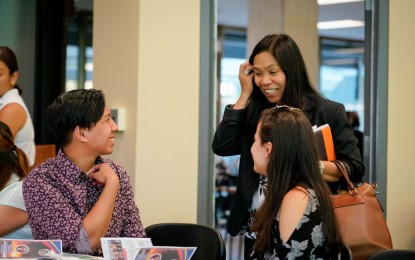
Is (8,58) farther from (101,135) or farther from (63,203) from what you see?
(63,203)

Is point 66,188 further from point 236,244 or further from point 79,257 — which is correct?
point 236,244

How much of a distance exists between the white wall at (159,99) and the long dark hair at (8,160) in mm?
941

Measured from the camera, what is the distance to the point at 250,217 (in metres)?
2.90

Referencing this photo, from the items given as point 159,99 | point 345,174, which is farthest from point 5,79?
point 345,174

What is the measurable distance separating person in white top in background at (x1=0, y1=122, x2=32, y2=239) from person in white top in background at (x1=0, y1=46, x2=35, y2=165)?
0.85 meters

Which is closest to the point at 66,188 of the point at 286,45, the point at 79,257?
the point at 79,257

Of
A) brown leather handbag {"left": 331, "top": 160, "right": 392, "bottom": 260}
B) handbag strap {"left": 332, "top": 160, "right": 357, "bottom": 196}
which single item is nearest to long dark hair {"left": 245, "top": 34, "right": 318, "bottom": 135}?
handbag strap {"left": 332, "top": 160, "right": 357, "bottom": 196}

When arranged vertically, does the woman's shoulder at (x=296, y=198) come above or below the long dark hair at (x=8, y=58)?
below

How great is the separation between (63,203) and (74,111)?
367 millimetres

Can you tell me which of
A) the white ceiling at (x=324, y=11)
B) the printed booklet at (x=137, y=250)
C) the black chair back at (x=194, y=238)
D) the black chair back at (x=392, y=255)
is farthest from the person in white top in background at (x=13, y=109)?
the black chair back at (x=392, y=255)

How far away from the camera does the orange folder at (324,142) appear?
2812 millimetres

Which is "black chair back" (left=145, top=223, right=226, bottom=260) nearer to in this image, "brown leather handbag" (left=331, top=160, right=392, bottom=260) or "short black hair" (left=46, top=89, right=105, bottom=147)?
"brown leather handbag" (left=331, top=160, right=392, bottom=260)

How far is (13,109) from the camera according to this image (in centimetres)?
390

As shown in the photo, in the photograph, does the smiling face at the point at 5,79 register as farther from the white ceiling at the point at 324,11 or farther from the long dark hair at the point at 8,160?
the white ceiling at the point at 324,11
